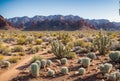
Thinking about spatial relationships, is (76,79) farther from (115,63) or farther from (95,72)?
(115,63)

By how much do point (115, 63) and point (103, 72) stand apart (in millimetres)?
1776

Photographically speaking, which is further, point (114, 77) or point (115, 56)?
point (115, 56)

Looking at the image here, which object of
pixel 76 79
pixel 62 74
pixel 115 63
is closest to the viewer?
pixel 76 79

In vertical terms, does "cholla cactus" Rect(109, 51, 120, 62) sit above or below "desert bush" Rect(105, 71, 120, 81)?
above

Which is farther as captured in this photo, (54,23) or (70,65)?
(54,23)

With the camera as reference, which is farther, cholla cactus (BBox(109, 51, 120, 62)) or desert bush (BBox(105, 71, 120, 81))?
cholla cactus (BBox(109, 51, 120, 62))

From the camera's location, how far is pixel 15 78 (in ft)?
36.9

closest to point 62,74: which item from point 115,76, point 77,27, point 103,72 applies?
point 103,72

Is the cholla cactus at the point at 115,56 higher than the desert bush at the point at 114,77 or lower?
higher

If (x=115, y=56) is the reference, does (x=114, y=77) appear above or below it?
below

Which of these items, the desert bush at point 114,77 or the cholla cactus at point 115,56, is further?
the cholla cactus at point 115,56

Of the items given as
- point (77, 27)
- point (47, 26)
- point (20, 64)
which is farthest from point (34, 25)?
point (20, 64)

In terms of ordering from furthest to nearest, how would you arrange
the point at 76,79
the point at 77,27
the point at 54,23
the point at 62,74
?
the point at 54,23 < the point at 77,27 < the point at 62,74 < the point at 76,79

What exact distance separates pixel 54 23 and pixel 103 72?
119510 mm
